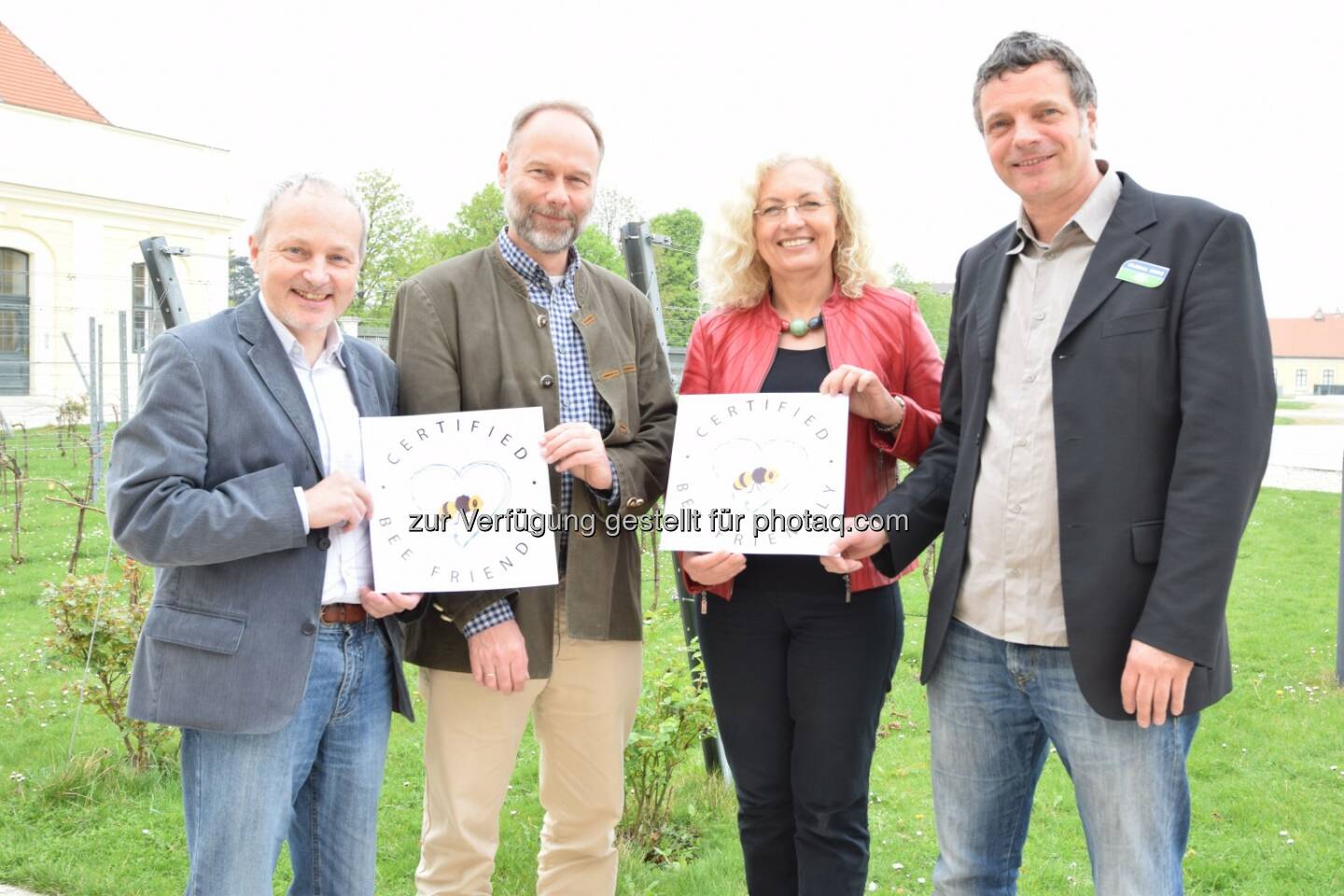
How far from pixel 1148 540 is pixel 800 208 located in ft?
4.45

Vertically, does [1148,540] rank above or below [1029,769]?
above

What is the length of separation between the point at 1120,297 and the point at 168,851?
427 centimetres

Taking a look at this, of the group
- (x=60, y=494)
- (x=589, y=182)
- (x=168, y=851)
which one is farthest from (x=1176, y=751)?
(x=60, y=494)

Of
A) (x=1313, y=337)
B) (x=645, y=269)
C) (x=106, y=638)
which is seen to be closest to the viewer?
(x=645, y=269)

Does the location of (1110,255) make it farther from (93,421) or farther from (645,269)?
(93,421)

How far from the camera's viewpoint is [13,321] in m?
25.2

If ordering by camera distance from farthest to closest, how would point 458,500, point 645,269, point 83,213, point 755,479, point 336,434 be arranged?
point 83,213 < point 645,269 < point 755,479 < point 458,500 < point 336,434

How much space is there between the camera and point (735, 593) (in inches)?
115

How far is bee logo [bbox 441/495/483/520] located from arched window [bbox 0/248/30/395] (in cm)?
2296

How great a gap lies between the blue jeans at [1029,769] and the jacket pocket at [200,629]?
5.75ft

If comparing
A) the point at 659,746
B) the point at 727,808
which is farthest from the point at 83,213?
the point at 659,746

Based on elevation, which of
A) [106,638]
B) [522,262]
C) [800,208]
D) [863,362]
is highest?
[800,208]

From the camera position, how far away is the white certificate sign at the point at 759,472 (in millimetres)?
2713

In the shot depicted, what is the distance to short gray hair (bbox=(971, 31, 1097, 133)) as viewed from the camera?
7.87 ft
